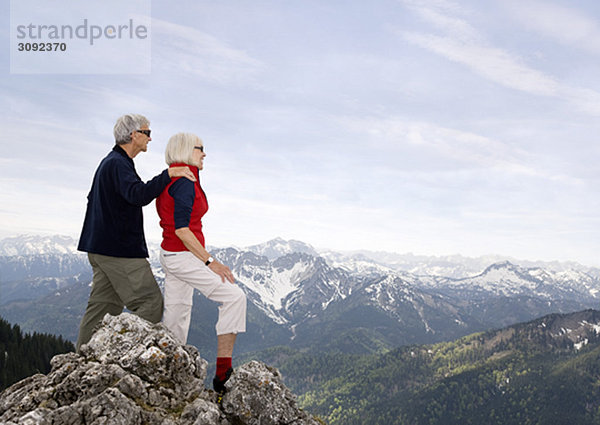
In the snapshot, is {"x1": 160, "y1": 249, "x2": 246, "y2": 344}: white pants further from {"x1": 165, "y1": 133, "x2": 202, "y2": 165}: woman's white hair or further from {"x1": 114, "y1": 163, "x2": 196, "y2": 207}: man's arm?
{"x1": 165, "y1": 133, "x2": 202, "y2": 165}: woman's white hair

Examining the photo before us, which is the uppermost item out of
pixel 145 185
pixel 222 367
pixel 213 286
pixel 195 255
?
pixel 145 185

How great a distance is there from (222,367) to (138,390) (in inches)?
81.7

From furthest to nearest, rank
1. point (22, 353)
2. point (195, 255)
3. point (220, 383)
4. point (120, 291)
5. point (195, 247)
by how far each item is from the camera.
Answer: point (22, 353) → point (220, 383) → point (120, 291) → point (195, 255) → point (195, 247)

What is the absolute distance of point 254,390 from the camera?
8555 millimetres

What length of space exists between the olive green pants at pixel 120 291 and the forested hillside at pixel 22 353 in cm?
5610

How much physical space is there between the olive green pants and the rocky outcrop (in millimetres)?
408

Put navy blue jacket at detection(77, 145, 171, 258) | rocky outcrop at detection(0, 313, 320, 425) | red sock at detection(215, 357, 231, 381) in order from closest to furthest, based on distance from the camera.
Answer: rocky outcrop at detection(0, 313, 320, 425) → navy blue jacket at detection(77, 145, 171, 258) → red sock at detection(215, 357, 231, 381)

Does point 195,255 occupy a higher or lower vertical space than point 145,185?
lower

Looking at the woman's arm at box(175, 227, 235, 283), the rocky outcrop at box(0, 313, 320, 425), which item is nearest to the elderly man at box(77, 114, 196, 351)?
the rocky outcrop at box(0, 313, 320, 425)

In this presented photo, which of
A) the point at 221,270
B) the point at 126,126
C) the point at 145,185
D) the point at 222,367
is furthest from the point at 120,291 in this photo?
the point at 126,126

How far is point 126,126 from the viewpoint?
8711mm

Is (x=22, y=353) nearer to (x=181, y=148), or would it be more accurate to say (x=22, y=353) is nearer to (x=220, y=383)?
(x=220, y=383)

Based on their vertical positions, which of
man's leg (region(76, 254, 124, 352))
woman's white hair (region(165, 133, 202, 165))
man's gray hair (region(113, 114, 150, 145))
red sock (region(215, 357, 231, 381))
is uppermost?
man's gray hair (region(113, 114, 150, 145))

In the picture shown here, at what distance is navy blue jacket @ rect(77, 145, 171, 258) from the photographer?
Result: 8141 mm
